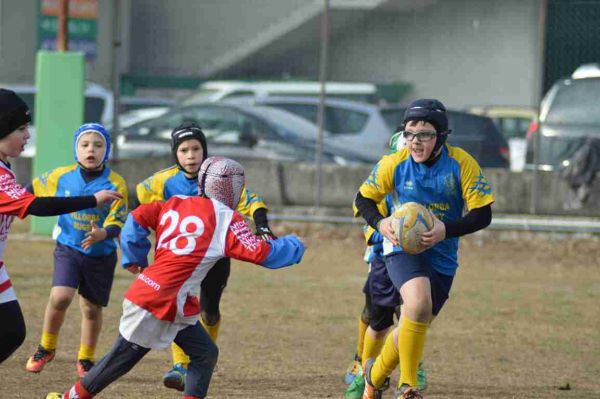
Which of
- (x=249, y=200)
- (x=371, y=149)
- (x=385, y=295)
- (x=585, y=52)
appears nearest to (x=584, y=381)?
(x=385, y=295)

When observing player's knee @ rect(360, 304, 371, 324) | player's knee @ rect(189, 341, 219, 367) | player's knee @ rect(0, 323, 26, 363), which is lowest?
player's knee @ rect(360, 304, 371, 324)

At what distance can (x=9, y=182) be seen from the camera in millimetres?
5562

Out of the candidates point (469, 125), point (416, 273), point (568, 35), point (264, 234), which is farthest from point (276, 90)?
point (264, 234)

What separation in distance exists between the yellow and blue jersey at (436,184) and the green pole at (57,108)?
8.29 metres

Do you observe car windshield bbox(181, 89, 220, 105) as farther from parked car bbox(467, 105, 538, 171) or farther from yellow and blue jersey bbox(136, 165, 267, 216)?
yellow and blue jersey bbox(136, 165, 267, 216)

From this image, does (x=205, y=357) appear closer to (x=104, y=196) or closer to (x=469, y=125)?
(x=104, y=196)

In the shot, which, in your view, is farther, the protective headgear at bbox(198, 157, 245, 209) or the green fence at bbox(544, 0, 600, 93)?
the green fence at bbox(544, 0, 600, 93)

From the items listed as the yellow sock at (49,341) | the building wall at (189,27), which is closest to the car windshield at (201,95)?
the building wall at (189,27)

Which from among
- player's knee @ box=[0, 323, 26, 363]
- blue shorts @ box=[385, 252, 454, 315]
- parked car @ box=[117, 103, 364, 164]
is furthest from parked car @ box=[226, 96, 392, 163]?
player's knee @ box=[0, 323, 26, 363]

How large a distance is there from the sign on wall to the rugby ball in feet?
48.7

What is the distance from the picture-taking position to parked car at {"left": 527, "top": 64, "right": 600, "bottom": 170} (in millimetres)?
14570

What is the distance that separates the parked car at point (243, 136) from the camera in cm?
1549

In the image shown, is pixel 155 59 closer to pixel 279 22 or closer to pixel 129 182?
pixel 279 22

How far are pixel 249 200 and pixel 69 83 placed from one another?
772 cm
